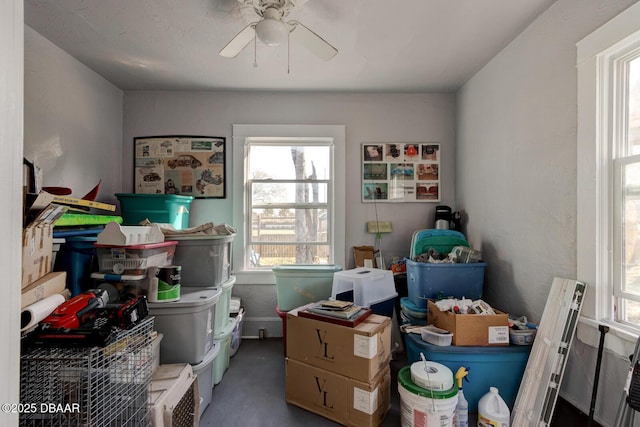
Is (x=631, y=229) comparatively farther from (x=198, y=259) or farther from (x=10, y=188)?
(x=198, y=259)

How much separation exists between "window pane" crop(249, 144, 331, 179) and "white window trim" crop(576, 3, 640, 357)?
2055 millimetres

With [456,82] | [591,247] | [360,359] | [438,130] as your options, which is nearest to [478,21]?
[456,82]

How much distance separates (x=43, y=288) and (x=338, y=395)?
5.34ft

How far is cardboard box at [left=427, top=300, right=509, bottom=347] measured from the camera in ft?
5.94

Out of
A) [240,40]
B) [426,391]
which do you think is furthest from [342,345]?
[240,40]

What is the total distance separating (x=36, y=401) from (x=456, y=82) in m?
3.51

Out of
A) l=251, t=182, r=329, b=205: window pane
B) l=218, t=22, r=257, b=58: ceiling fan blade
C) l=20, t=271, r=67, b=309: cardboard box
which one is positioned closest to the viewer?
l=20, t=271, r=67, b=309: cardboard box

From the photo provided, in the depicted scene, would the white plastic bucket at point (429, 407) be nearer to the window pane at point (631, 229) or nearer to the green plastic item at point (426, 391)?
the green plastic item at point (426, 391)

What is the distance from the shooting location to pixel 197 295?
76.5 inches

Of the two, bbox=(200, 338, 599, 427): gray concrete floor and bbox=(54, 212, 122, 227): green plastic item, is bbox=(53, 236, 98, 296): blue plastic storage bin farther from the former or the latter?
bbox=(200, 338, 599, 427): gray concrete floor

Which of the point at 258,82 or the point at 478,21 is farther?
the point at 258,82

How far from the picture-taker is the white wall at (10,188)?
607 mm

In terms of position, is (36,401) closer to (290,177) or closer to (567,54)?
(290,177)

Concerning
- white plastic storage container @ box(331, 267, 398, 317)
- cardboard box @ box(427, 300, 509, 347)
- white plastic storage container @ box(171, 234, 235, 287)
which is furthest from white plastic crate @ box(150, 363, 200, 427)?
cardboard box @ box(427, 300, 509, 347)
